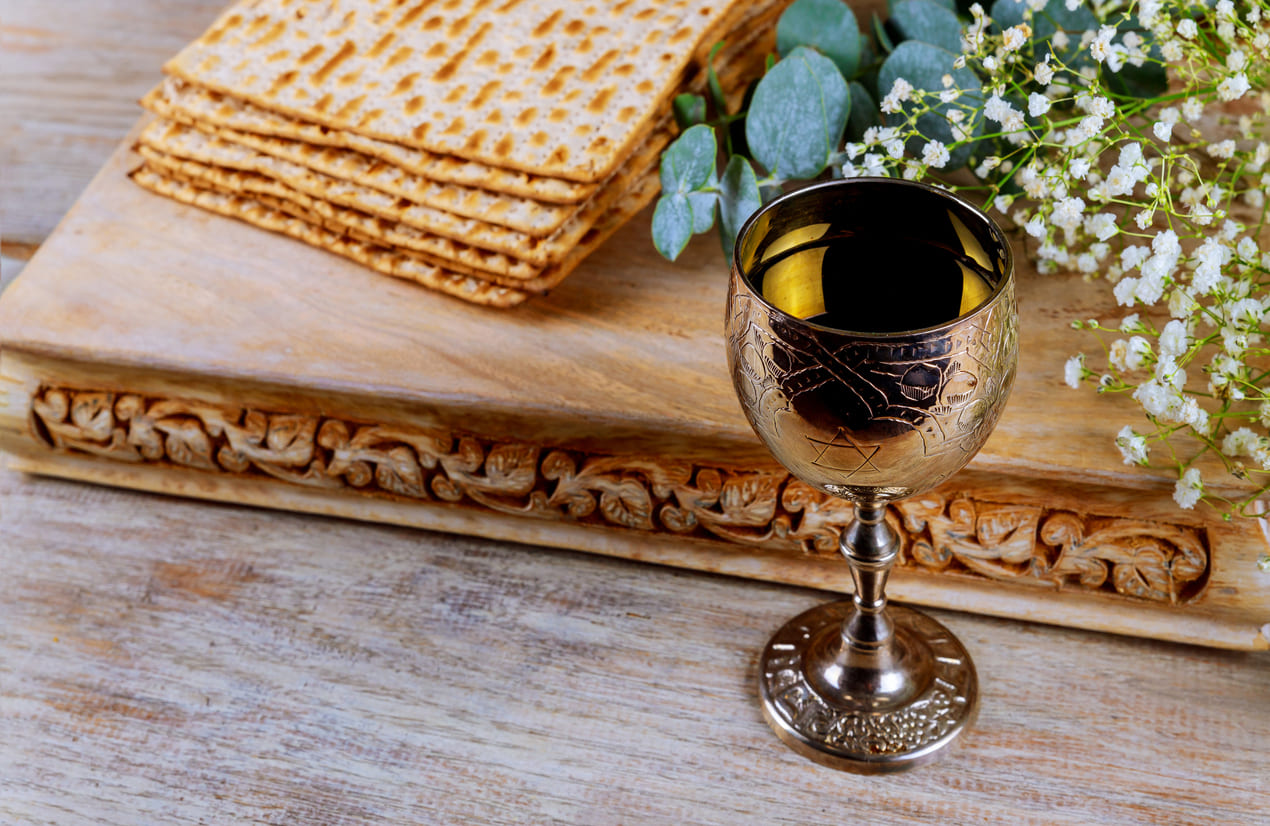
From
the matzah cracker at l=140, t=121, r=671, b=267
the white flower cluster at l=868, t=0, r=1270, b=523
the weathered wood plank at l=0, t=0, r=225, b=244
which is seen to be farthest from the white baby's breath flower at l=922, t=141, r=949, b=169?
the weathered wood plank at l=0, t=0, r=225, b=244

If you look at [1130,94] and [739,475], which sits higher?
[1130,94]

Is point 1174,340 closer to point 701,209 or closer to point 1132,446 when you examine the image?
point 1132,446

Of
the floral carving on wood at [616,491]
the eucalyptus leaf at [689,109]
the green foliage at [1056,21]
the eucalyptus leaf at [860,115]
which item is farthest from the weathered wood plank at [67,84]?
the green foliage at [1056,21]

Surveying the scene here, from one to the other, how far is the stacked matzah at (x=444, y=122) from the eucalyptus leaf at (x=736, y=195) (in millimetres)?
71

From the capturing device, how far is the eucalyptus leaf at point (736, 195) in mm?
744

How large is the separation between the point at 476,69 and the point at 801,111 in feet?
0.82

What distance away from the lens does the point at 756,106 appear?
77 cm

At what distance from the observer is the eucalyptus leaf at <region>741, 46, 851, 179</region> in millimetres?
751

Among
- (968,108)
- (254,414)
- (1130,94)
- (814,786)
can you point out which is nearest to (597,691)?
(814,786)

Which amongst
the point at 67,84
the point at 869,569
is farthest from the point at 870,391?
the point at 67,84

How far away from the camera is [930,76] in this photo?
2.52ft

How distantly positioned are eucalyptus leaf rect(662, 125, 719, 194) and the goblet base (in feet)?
0.94

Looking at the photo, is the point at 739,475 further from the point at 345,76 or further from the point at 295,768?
the point at 345,76

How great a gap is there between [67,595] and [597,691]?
0.35 m
